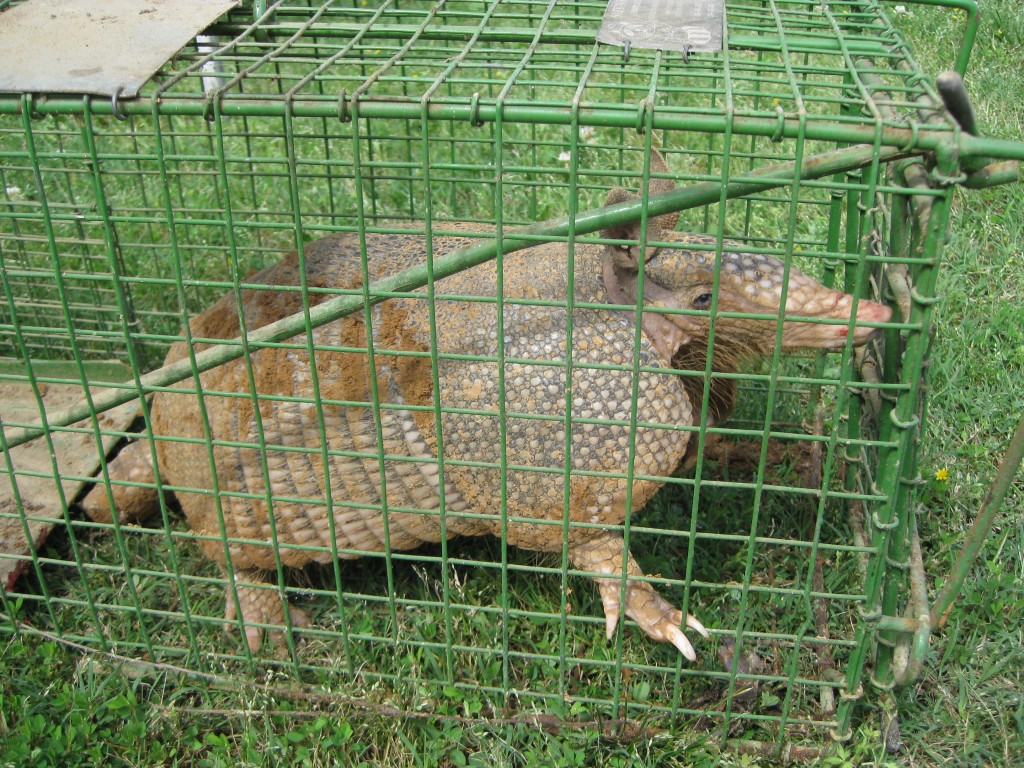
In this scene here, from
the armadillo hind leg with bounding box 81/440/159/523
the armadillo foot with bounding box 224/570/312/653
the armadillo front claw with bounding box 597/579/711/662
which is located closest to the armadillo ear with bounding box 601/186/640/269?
the armadillo front claw with bounding box 597/579/711/662

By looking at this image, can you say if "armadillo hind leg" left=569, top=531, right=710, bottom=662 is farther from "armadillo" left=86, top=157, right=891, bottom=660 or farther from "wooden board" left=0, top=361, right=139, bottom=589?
"wooden board" left=0, top=361, right=139, bottom=589

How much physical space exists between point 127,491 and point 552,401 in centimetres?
166

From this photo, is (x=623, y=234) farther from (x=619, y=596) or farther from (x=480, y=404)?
(x=619, y=596)

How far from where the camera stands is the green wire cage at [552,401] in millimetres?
2016

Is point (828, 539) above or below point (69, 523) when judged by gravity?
below

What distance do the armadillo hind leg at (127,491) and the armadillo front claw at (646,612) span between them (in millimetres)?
1600

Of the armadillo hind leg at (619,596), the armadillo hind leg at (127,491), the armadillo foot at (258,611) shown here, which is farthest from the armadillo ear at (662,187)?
the armadillo hind leg at (127,491)

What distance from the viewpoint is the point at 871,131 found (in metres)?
1.89

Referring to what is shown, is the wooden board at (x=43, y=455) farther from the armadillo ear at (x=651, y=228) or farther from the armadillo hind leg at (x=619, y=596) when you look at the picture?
the armadillo ear at (x=651, y=228)

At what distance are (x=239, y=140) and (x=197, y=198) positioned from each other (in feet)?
2.63

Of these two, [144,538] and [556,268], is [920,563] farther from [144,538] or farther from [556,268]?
[144,538]

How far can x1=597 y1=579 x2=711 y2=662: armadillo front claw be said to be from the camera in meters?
2.57

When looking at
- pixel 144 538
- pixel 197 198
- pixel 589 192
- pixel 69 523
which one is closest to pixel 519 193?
pixel 589 192

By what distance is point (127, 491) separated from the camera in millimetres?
3328
